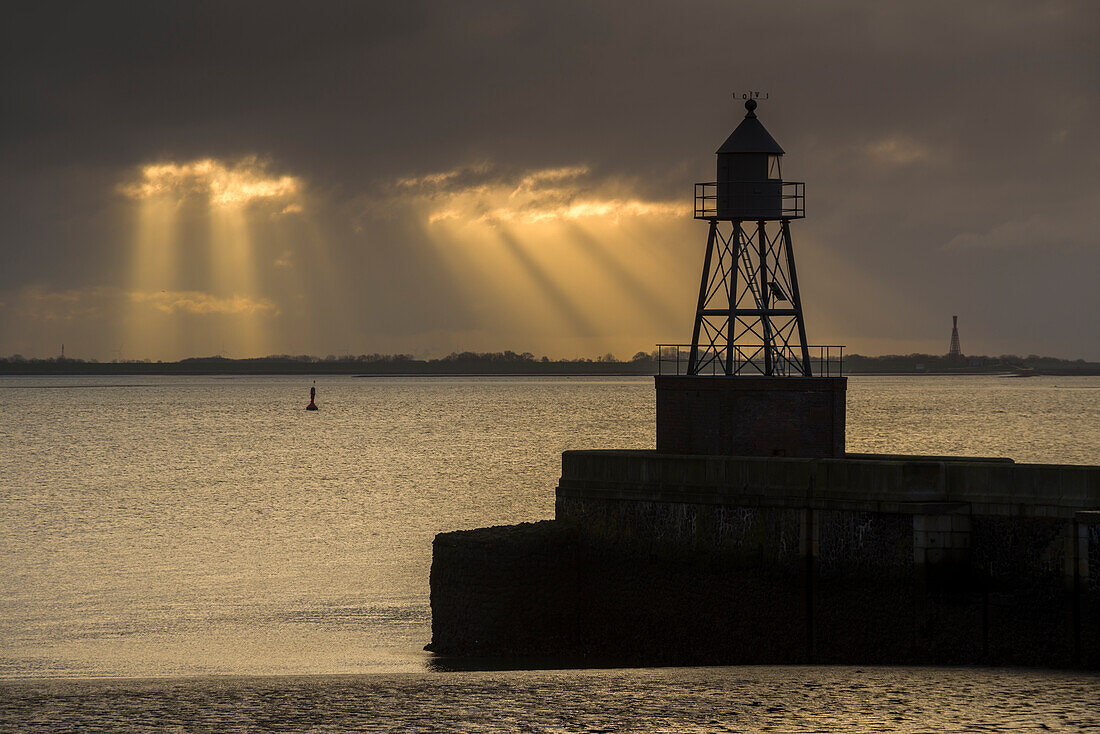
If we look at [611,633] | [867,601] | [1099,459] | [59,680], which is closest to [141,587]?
[59,680]

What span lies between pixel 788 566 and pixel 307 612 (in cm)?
1334

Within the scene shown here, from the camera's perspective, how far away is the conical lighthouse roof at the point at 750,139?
33.0 meters

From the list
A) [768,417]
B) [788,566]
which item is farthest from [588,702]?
[768,417]

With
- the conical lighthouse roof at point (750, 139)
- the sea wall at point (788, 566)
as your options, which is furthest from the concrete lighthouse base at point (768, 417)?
the conical lighthouse roof at point (750, 139)

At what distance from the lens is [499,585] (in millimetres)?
25672

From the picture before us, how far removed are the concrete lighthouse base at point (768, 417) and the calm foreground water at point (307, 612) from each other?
819cm

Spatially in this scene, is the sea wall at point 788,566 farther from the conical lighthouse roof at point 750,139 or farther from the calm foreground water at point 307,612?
the conical lighthouse roof at point 750,139

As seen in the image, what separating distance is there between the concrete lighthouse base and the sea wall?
14.4 feet

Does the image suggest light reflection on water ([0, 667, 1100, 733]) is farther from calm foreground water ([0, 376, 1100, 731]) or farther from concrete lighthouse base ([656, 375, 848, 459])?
concrete lighthouse base ([656, 375, 848, 459])

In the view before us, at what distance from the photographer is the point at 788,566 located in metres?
23.6

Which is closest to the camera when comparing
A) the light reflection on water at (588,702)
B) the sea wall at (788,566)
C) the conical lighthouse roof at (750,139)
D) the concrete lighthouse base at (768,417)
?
the light reflection on water at (588,702)

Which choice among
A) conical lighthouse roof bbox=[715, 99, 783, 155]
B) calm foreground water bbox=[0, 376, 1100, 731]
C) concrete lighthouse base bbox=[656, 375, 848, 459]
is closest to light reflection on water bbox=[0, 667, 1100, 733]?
calm foreground water bbox=[0, 376, 1100, 731]

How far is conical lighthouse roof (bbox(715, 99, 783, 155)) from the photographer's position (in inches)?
1300

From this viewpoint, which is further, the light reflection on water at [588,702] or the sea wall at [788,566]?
the sea wall at [788,566]
